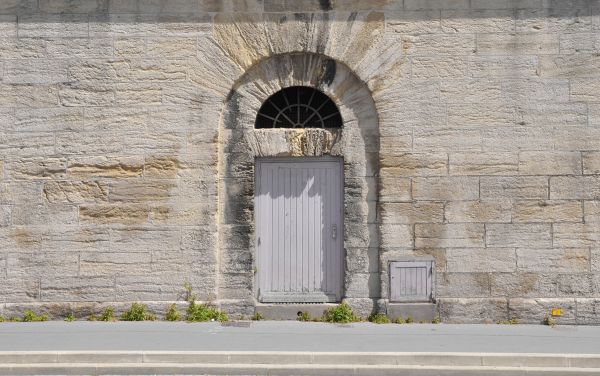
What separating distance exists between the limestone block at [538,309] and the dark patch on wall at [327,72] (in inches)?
153

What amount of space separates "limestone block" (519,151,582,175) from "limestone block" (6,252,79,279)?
6236mm

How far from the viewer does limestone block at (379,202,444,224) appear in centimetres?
923

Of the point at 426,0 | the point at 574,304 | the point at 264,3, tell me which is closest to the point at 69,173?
the point at 264,3

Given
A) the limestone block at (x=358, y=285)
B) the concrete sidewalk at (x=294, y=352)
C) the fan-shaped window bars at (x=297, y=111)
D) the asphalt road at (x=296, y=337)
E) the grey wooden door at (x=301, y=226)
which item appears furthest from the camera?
the fan-shaped window bars at (x=297, y=111)

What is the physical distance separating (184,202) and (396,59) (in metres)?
3.48

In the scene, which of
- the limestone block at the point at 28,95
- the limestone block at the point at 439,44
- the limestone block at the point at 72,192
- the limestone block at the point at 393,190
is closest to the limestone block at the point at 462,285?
the limestone block at the point at 393,190

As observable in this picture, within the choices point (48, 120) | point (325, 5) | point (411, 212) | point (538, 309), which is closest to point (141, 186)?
point (48, 120)

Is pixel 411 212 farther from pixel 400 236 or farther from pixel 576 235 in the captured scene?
pixel 576 235

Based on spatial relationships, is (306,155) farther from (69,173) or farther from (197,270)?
(69,173)

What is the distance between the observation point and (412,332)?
27.8 feet

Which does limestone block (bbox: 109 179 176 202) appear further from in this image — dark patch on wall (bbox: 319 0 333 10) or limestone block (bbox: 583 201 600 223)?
limestone block (bbox: 583 201 600 223)

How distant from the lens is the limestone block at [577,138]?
9.19 meters

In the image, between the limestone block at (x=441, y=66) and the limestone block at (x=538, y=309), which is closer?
the limestone block at (x=538, y=309)

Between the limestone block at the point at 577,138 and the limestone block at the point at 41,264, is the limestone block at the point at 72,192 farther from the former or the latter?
the limestone block at the point at 577,138
